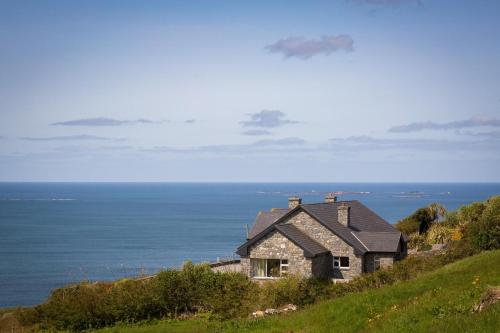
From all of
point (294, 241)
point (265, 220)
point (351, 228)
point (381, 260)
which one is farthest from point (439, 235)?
point (294, 241)

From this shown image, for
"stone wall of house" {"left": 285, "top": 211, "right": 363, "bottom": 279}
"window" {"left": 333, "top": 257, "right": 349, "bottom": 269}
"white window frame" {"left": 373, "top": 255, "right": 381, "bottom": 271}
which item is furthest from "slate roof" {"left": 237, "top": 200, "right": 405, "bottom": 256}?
"window" {"left": 333, "top": 257, "right": 349, "bottom": 269}

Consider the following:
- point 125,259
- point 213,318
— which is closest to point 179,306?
point 213,318

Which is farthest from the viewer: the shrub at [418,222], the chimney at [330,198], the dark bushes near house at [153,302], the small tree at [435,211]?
the small tree at [435,211]

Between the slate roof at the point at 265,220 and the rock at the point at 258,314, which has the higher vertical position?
the slate roof at the point at 265,220

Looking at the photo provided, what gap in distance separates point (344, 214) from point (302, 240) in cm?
531

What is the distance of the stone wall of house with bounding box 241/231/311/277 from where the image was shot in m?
42.6

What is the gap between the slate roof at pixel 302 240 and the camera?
4247cm

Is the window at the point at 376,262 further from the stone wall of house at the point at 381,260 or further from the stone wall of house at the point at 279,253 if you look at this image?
the stone wall of house at the point at 279,253

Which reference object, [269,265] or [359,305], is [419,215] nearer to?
[269,265]

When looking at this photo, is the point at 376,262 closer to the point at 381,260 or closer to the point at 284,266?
the point at 381,260

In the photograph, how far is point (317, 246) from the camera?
145ft

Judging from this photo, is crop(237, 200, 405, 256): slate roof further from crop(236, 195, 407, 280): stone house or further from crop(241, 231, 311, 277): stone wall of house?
crop(241, 231, 311, 277): stone wall of house

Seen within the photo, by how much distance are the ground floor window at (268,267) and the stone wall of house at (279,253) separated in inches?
13.3

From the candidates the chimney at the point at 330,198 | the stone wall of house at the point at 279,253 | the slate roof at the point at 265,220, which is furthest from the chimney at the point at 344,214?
the stone wall of house at the point at 279,253
